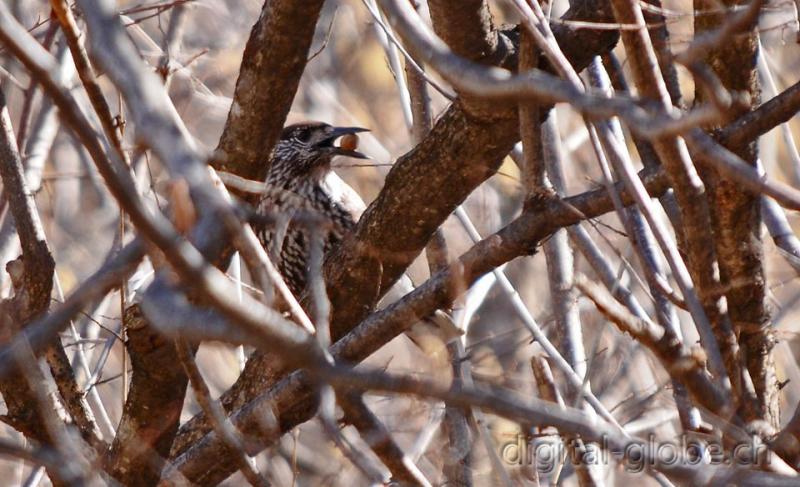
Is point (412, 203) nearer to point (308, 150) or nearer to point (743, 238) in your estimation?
point (743, 238)

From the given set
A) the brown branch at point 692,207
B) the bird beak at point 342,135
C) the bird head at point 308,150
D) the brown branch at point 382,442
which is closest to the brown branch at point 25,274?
the brown branch at point 382,442

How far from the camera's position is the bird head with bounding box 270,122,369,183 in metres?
5.60

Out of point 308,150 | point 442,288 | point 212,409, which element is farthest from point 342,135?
point 212,409

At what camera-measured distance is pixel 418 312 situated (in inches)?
117

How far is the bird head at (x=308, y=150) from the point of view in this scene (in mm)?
5602

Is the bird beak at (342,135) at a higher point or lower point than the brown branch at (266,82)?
higher

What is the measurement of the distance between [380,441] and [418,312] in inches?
31.8

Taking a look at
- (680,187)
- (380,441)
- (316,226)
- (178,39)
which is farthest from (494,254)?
(178,39)

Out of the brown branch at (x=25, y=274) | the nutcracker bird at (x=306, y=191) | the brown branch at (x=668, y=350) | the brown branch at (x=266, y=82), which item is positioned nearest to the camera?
the brown branch at (x=668, y=350)

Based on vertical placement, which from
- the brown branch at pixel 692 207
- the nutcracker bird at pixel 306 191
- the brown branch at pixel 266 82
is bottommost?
the brown branch at pixel 692 207

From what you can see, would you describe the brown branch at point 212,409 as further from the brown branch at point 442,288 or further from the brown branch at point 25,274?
the brown branch at point 25,274

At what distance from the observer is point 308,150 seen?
18.6ft

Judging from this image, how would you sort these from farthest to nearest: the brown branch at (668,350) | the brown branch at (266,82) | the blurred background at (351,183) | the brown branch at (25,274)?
the blurred background at (351,183) < the brown branch at (25,274) < the brown branch at (266,82) < the brown branch at (668,350)

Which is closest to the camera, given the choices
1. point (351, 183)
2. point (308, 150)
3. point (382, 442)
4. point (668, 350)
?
point (668, 350)
